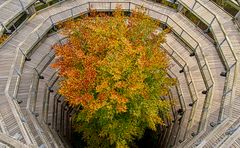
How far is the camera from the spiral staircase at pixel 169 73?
998 inches

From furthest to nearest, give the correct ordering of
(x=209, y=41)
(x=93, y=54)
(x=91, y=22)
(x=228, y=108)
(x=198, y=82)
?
(x=209, y=41), (x=198, y=82), (x=91, y=22), (x=93, y=54), (x=228, y=108)

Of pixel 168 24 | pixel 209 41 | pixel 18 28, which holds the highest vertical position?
pixel 18 28

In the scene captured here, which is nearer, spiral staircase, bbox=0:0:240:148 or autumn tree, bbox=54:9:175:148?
autumn tree, bbox=54:9:175:148

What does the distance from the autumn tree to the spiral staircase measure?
3608mm

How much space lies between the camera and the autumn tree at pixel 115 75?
952 inches

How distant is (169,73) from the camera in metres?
34.9

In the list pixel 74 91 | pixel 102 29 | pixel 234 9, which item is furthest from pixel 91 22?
pixel 234 9

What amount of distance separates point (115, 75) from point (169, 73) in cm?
1287

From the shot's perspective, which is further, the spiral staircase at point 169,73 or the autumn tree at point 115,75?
the spiral staircase at point 169,73

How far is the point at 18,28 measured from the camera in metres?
35.5

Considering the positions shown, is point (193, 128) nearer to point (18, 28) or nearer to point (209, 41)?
point (209, 41)

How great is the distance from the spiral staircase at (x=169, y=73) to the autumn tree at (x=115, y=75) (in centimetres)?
361

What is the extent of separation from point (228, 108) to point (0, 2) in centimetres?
2729

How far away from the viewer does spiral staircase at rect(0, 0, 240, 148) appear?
2536cm
